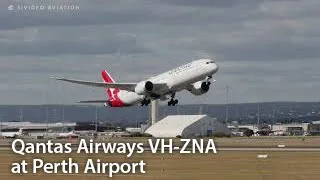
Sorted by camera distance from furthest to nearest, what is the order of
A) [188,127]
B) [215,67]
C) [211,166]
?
[188,127]
[215,67]
[211,166]

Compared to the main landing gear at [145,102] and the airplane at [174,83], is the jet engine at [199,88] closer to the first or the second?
the airplane at [174,83]

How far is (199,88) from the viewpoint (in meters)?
115

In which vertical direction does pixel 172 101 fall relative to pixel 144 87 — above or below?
below

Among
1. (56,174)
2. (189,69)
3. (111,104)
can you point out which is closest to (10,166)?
(56,174)

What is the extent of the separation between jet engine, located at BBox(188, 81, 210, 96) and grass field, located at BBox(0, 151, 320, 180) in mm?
27020

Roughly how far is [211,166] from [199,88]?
4526 cm

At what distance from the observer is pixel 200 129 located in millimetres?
180375

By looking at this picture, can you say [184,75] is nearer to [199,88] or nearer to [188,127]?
[199,88]

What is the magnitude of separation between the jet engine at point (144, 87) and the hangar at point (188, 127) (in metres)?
56.0

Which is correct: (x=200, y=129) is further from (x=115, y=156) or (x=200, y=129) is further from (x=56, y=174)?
(x=56, y=174)

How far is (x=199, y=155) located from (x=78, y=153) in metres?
11.5

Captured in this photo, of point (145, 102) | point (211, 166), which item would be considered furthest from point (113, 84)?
point (211, 166)

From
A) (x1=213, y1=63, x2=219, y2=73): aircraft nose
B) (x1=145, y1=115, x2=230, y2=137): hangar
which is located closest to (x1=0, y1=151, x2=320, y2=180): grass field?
(x1=213, y1=63, x2=219, y2=73): aircraft nose

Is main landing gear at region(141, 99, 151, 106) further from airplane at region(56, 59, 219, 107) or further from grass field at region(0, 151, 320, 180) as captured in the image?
grass field at region(0, 151, 320, 180)
